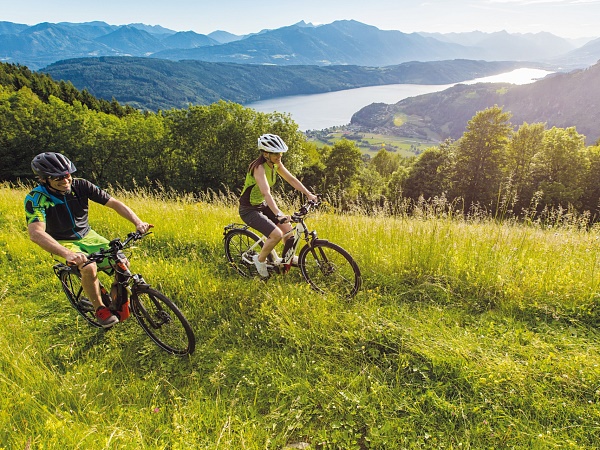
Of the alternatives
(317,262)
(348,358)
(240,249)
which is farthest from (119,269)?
(348,358)

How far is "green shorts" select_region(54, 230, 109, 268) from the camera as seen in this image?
4.21 meters

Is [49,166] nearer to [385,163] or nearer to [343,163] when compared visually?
[343,163]

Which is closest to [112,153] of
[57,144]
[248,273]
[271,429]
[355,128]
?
[57,144]

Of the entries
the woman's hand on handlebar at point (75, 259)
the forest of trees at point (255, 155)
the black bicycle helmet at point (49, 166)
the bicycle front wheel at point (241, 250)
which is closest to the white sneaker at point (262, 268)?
the bicycle front wheel at point (241, 250)

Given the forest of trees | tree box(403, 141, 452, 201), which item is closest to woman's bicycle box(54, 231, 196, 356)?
the forest of trees

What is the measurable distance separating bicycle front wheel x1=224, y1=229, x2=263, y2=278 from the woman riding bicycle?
1.25 feet

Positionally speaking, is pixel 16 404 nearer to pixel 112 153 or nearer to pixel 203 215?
pixel 203 215

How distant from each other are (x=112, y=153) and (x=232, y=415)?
4977 cm

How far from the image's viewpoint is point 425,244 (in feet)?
17.9

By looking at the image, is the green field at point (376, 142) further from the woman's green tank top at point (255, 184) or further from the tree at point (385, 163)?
the woman's green tank top at point (255, 184)

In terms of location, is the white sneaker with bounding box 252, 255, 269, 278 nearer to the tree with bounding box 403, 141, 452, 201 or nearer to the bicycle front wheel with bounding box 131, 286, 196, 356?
the bicycle front wheel with bounding box 131, 286, 196, 356

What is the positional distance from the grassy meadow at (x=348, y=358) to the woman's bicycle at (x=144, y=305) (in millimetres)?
192

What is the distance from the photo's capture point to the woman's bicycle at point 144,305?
12.8ft

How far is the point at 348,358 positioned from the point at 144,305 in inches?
102
